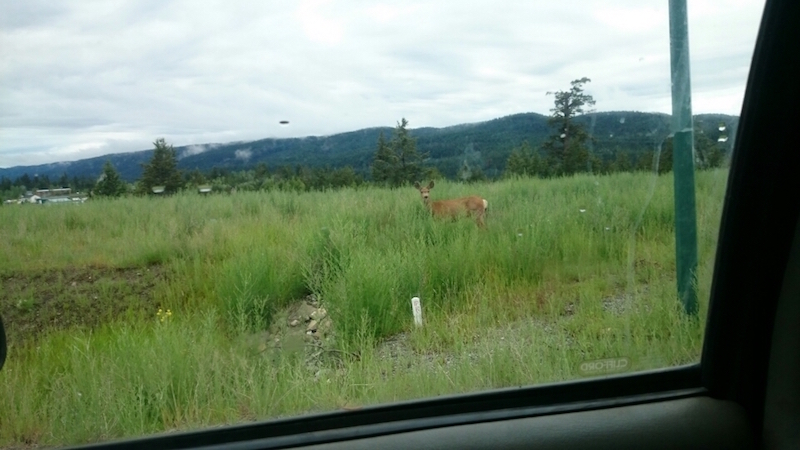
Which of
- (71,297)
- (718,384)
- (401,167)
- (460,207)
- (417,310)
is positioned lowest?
(718,384)

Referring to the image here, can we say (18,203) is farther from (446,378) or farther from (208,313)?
(446,378)

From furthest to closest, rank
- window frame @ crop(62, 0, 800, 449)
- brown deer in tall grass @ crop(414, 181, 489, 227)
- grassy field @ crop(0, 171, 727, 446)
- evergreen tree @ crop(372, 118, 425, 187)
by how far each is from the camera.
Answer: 1. brown deer in tall grass @ crop(414, 181, 489, 227)
2. evergreen tree @ crop(372, 118, 425, 187)
3. grassy field @ crop(0, 171, 727, 446)
4. window frame @ crop(62, 0, 800, 449)

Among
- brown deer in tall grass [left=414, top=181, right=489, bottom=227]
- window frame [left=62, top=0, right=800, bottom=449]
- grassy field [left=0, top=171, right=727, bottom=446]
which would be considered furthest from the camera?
brown deer in tall grass [left=414, top=181, right=489, bottom=227]

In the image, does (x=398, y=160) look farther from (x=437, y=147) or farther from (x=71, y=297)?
(x=71, y=297)

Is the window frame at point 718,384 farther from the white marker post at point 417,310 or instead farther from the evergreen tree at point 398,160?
the evergreen tree at point 398,160

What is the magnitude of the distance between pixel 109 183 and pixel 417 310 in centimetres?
170

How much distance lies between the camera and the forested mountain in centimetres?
402

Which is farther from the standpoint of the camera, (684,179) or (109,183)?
(684,179)

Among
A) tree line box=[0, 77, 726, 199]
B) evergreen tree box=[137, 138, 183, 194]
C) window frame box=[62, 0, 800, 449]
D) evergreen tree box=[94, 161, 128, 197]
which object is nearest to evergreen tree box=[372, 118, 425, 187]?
tree line box=[0, 77, 726, 199]

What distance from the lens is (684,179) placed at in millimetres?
4223

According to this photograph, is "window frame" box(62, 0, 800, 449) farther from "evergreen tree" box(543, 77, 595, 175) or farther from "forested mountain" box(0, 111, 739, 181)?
"evergreen tree" box(543, 77, 595, 175)

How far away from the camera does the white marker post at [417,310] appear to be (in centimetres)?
399

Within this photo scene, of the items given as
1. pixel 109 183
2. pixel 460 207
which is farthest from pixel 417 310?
pixel 109 183

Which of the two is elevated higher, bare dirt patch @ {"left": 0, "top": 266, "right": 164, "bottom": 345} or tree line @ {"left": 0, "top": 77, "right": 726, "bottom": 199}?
tree line @ {"left": 0, "top": 77, "right": 726, "bottom": 199}
